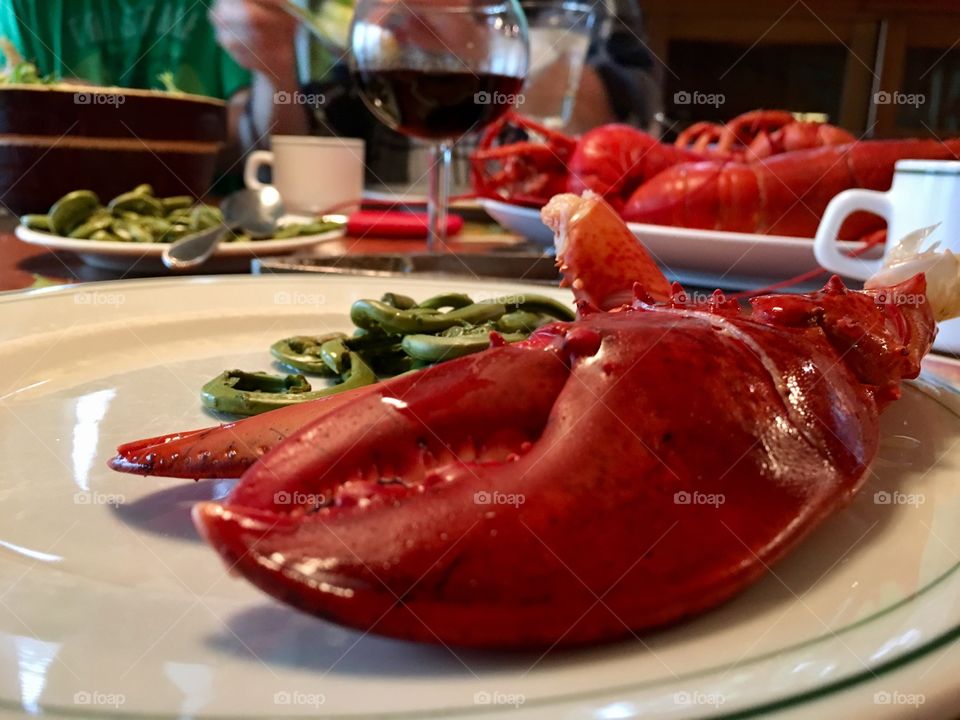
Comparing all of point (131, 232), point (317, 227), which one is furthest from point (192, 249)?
point (317, 227)

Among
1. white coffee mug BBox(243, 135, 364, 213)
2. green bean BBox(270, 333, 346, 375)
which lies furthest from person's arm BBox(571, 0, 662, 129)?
green bean BBox(270, 333, 346, 375)

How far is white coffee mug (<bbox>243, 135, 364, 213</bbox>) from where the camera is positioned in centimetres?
266

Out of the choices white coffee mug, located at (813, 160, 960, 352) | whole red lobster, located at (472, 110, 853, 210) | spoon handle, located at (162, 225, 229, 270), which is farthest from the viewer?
whole red lobster, located at (472, 110, 853, 210)

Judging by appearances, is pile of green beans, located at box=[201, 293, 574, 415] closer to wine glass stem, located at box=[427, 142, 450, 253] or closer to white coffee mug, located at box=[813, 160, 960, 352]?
white coffee mug, located at box=[813, 160, 960, 352]

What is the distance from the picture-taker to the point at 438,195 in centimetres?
207

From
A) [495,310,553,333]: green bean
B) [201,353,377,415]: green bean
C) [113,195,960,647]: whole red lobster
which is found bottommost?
[201,353,377,415]: green bean

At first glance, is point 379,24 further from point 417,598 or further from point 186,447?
point 417,598

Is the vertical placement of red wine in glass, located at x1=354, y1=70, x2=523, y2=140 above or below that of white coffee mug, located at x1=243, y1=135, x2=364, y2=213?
above

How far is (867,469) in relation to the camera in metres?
0.50

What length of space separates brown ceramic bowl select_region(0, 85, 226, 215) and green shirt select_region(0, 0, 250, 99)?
204 cm

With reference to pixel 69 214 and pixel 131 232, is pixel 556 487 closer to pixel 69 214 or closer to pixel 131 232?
pixel 131 232

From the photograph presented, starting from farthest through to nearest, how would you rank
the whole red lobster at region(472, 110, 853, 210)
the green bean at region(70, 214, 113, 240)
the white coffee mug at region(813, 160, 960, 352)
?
the whole red lobster at region(472, 110, 853, 210)
the green bean at region(70, 214, 113, 240)
the white coffee mug at region(813, 160, 960, 352)

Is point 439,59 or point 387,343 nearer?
point 387,343

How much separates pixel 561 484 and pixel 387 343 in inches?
28.1
